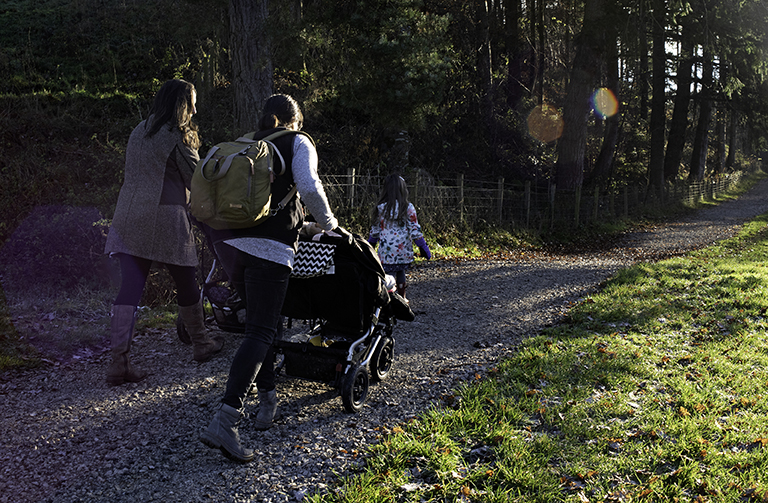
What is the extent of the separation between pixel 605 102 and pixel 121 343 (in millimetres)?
25014

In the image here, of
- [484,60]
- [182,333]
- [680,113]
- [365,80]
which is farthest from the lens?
[680,113]

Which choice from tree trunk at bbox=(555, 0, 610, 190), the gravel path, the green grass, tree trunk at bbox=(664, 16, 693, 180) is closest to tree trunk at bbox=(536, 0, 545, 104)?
tree trunk at bbox=(555, 0, 610, 190)

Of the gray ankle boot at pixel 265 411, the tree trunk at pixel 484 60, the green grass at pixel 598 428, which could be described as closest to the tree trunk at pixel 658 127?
the tree trunk at pixel 484 60

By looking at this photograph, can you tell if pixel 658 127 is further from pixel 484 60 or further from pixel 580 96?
pixel 484 60

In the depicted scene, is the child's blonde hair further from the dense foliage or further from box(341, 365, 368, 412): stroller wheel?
the dense foliage

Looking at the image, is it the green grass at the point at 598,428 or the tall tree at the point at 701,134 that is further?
the tall tree at the point at 701,134

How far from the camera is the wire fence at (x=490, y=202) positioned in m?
11.4

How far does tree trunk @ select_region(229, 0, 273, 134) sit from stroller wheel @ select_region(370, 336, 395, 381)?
6519mm

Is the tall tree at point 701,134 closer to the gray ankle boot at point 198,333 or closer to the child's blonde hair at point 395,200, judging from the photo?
the child's blonde hair at point 395,200

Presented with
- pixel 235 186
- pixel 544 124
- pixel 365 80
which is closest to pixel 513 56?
pixel 544 124

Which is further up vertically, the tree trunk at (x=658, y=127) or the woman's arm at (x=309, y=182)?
the tree trunk at (x=658, y=127)

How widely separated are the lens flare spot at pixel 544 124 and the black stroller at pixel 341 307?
775 inches

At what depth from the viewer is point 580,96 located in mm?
17516

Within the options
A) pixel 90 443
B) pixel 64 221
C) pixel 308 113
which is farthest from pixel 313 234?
pixel 308 113
